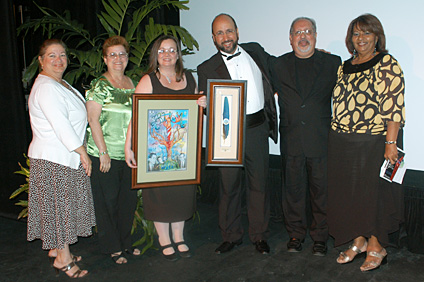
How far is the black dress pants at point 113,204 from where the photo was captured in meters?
3.01

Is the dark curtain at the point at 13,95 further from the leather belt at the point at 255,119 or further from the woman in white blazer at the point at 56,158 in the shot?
the leather belt at the point at 255,119

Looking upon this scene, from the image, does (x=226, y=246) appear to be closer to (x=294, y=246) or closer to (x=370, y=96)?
(x=294, y=246)

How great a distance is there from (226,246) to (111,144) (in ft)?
4.13

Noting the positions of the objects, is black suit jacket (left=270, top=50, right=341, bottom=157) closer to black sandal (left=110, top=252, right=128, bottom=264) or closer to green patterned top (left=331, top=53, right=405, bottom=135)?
green patterned top (left=331, top=53, right=405, bottom=135)

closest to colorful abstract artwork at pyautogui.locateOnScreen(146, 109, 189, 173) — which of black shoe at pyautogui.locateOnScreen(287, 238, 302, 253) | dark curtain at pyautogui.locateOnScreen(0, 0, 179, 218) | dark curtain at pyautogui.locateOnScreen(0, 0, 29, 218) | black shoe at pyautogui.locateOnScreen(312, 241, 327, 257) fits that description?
black shoe at pyautogui.locateOnScreen(287, 238, 302, 253)

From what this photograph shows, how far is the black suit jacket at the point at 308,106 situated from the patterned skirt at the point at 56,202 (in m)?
1.59

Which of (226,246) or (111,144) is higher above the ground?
(111,144)

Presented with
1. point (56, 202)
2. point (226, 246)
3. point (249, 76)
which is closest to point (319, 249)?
point (226, 246)

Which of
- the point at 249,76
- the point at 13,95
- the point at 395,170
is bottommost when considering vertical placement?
the point at 395,170


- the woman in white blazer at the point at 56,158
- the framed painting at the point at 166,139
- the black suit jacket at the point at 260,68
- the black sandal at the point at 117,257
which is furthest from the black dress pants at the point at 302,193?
the woman in white blazer at the point at 56,158

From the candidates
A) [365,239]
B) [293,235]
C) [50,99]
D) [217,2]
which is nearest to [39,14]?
[217,2]

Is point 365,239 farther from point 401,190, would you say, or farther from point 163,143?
point 163,143

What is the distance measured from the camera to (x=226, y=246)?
332cm

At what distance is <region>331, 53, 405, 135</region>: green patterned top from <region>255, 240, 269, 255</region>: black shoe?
1.10 meters
